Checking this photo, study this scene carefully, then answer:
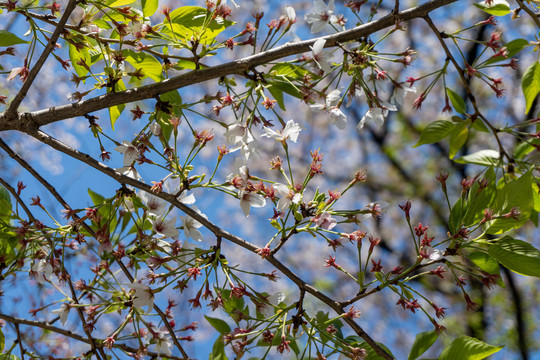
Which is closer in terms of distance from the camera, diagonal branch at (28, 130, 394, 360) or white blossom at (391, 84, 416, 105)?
diagonal branch at (28, 130, 394, 360)

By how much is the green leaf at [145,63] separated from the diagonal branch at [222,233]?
210 millimetres

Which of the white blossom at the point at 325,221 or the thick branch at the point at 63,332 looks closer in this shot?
the white blossom at the point at 325,221

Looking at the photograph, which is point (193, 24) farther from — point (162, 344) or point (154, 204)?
point (162, 344)

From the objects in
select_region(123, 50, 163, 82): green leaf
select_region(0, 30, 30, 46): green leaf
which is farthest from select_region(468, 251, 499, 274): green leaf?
select_region(0, 30, 30, 46): green leaf

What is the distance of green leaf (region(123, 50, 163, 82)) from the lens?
1.02 metres

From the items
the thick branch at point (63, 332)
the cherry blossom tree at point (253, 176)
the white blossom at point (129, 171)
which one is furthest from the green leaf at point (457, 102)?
the thick branch at point (63, 332)

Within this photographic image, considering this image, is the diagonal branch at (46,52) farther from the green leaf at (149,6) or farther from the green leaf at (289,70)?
the green leaf at (289,70)

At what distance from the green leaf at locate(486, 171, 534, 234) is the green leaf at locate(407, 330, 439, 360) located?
21 centimetres

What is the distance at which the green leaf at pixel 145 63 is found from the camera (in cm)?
102

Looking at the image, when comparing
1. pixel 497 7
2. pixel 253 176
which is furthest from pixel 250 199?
pixel 497 7

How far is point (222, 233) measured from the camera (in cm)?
94

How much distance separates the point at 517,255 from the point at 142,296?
647mm

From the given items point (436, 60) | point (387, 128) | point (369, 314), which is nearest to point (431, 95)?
point (436, 60)

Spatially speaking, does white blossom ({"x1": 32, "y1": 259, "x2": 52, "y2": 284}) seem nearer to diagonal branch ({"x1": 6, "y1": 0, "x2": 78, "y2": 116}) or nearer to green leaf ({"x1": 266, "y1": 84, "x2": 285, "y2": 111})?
diagonal branch ({"x1": 6, "y1": 0, "x2": 78, "y2": 116})
